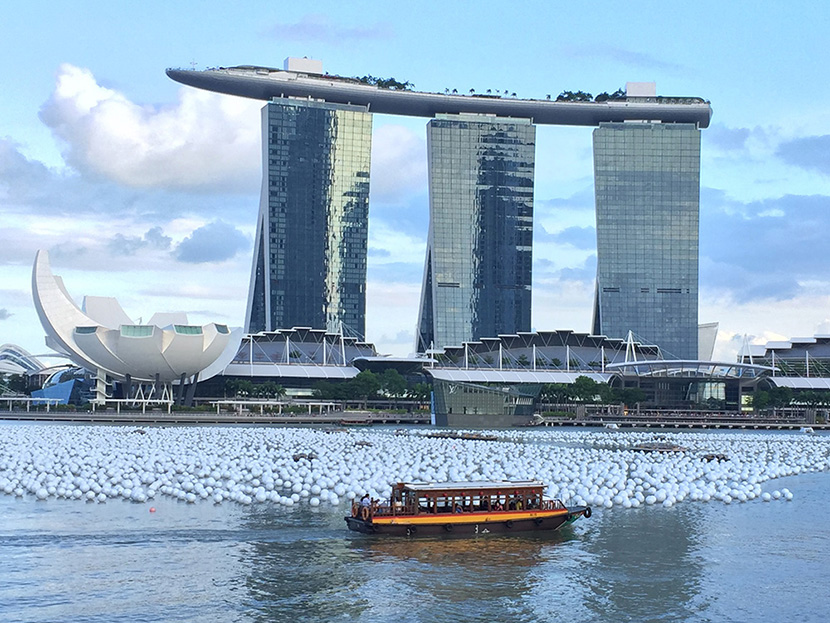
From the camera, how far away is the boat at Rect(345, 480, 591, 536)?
125ft

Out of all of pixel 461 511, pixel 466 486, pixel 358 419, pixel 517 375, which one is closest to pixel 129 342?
pixel 358 419

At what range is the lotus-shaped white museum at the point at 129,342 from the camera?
13162 centimetres

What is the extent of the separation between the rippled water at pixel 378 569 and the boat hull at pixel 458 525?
1.39 feet

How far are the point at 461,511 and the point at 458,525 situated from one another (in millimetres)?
753

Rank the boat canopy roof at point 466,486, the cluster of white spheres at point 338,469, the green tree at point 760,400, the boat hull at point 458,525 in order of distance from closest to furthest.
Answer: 1. the boat hull at point 458,525
2. the boat canopy roof at point 466,486
3. the cluster of white spheres at point 338,469
4. the green tree at point 760,400

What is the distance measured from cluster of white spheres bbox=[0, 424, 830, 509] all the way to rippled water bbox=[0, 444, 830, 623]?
314cm

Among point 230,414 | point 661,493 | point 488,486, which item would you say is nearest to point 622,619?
point 488,486

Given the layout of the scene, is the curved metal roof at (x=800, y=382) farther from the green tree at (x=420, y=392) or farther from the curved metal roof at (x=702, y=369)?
the green tree at (x=420, y=392)

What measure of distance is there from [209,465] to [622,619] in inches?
1294

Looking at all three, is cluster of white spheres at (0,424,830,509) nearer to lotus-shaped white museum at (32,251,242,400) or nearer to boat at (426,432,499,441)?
boat at (426,432,499,441)

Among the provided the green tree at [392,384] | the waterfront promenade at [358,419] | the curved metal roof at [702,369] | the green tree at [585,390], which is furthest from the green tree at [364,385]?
the curved metal roof at [702,369]

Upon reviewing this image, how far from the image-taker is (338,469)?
53906 mm

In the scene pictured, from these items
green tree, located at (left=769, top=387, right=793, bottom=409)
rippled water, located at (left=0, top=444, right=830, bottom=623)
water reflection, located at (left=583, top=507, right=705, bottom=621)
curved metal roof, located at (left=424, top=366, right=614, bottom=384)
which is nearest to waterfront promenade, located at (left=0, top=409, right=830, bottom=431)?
green tree, located at (left=769, top=387, right=793, bottom=409)

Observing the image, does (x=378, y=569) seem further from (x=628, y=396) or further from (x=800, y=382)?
(x=800, y=382)
